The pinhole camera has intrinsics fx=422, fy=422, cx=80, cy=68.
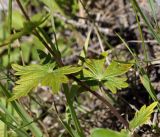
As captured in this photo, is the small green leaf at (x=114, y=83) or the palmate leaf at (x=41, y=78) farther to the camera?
the small green leaf at (x=114, y=83)

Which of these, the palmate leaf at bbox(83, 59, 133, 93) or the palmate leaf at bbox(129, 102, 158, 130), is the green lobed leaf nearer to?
the palmate leaf at bbox(83, 59, 133, 93)

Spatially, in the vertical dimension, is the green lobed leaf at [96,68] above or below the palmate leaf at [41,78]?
below

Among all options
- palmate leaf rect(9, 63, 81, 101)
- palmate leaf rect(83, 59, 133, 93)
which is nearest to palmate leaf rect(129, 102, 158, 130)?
palmate leaf rect(83, 59, 133, 93)

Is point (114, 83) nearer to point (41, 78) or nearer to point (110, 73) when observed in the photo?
point (110, 73)

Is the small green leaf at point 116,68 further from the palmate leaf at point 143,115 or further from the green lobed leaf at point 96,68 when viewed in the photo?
the palmate leaf at point 143,115

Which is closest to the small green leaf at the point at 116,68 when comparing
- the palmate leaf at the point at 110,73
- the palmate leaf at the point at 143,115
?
the palmate leaf at the point at 110,73

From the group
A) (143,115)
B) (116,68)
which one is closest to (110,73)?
(116,68)

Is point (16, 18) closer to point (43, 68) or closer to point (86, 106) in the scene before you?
point (86, 106)

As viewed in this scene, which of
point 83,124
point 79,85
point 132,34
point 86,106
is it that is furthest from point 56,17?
point 79,85
